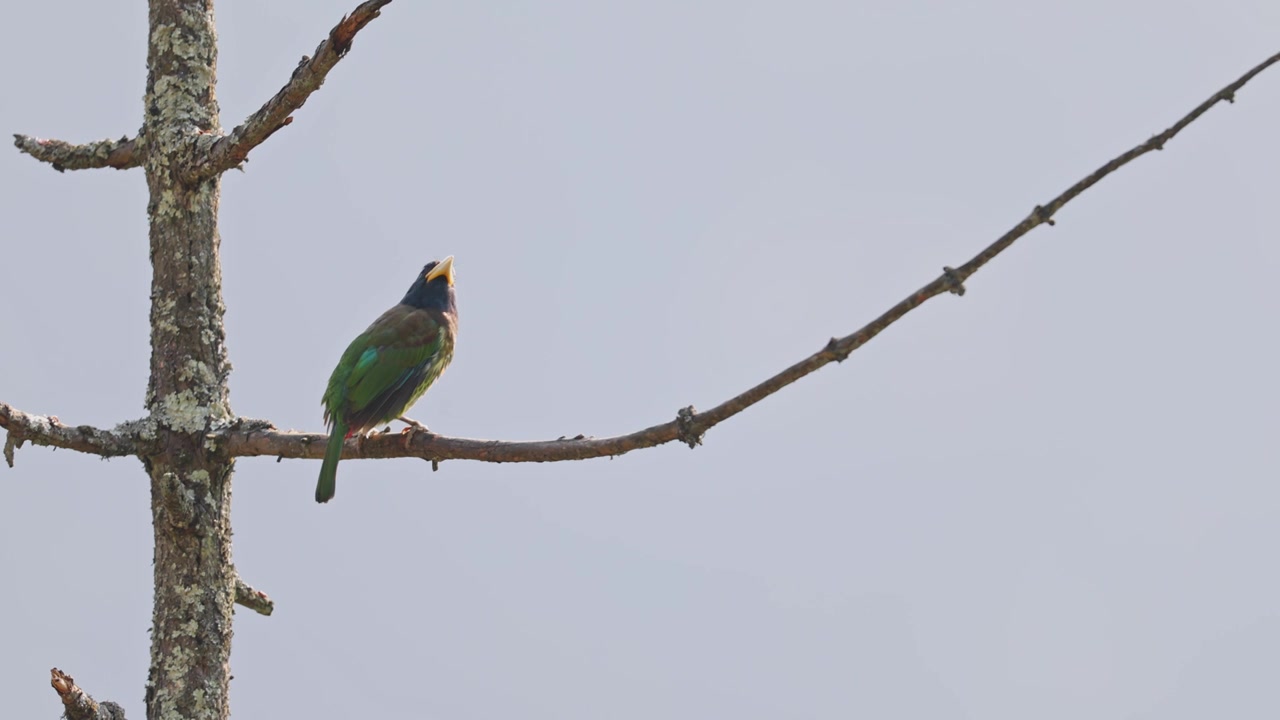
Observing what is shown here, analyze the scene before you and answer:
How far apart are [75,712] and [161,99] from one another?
232 centimetres

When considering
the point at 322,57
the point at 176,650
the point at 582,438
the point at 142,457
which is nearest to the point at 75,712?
the point at 176,650

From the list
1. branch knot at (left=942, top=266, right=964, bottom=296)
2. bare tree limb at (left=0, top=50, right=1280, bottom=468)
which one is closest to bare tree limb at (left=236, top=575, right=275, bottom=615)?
bare tree limb at (left=0, top=50, right=1280, bottom=468)

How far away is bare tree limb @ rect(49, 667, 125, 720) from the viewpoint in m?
A: 4.13

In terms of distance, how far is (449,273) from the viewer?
27.5 ft

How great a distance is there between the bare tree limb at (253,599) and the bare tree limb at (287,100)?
1.50 m

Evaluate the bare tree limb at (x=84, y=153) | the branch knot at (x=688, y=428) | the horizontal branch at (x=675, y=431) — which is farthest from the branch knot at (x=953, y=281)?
the bare tree limb at (x=84, y=153)

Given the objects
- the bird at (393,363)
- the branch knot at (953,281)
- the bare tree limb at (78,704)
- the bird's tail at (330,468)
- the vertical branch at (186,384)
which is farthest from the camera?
the bird at (393,363)

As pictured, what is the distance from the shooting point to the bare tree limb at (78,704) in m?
4.13

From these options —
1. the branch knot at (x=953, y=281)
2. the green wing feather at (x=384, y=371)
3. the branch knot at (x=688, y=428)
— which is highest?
the green wing feather at (x=384, y=371)

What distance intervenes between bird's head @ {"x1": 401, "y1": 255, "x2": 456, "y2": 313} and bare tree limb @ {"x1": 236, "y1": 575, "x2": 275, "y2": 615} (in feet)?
9.46

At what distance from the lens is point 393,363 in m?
6.98

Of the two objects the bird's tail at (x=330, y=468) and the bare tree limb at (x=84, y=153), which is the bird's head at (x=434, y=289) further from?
the bare tree limb at (x=84, y=153)

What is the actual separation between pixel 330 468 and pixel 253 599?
2.48ft

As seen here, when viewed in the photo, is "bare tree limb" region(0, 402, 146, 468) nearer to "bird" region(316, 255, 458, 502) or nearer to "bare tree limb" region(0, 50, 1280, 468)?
"bare tree limb" region(0, 50, 1280, 468)
